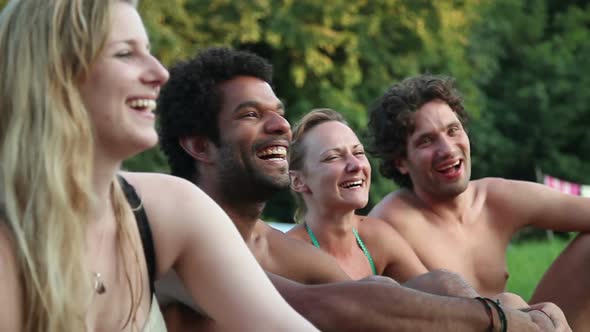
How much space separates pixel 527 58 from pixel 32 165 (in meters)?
24.1

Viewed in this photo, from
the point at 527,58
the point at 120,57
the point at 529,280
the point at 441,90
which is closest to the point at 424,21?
the point at 527,58

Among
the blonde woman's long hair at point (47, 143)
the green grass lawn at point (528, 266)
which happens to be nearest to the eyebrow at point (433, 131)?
the blonde woman's long hair at point (47, 143)

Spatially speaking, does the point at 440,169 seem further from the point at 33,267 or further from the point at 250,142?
the point at 33,267

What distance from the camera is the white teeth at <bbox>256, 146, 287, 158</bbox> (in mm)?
3510

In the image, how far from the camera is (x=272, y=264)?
3.51 m

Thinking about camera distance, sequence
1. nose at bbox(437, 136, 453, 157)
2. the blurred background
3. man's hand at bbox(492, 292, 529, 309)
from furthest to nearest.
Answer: the blurred background → nose at bbox(437, 136, 453, 157) → man's hand at bbox(492, 292, 529, 309)

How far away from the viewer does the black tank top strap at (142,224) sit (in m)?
2.49

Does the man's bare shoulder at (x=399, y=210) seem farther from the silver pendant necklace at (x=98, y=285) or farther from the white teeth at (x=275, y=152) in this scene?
the silver pendant necklace at (x=98, y=285)

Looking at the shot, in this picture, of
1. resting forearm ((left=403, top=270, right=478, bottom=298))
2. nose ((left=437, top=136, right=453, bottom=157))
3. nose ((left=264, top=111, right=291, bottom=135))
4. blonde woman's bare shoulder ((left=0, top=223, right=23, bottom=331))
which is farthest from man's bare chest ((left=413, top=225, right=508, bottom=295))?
blonde woman's bare shoulder ((left=0, top=223, right=23, bottom=331))

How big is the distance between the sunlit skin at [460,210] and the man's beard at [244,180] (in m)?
1.18

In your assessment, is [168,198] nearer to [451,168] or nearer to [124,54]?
[124,54]

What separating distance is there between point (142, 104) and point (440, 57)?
18251 mm

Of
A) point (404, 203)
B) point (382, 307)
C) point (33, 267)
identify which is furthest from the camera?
point (404, 203)

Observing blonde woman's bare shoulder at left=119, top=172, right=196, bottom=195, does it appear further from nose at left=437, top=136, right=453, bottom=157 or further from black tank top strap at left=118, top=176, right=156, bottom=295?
nose at left=437, top=136, right=453, bottom=157
